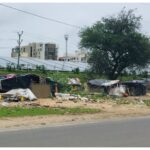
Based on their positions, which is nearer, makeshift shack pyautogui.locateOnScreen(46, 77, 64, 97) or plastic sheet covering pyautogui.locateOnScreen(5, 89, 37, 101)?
plastic sheet covering pyautogui.locateOnScreen(5, 89, 37, 101)

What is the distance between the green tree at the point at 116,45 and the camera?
55156 millimetres

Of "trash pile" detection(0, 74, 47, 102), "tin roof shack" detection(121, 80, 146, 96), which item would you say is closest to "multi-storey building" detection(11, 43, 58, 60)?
"tin roof shack" detection(121, 80, 146, 96)

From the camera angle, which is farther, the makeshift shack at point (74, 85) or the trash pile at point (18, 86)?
the makeshift shack at point (74, 85)

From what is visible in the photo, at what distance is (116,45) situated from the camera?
5469 cm

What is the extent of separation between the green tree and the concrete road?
128ft

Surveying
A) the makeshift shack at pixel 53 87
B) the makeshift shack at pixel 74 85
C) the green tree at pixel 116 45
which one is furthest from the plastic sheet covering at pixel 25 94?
the green tree at pixel 116 45

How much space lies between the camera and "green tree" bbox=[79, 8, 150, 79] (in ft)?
181

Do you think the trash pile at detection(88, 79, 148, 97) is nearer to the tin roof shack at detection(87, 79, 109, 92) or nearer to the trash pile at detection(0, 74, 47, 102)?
the tin roof shack at detection(87, 79, 109, 92)

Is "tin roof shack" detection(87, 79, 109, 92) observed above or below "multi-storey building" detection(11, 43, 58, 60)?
below

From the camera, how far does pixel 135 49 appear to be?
180ft

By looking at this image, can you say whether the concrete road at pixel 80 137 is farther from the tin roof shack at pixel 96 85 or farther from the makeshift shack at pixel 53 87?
the tin roof shack at pixel 96 85

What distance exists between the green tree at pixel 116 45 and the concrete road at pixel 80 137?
39135 millimetres

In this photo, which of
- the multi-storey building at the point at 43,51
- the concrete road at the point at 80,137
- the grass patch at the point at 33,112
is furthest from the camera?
the multi-storey building at the point at 43,51

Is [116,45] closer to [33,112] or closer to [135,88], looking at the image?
[135,88]
